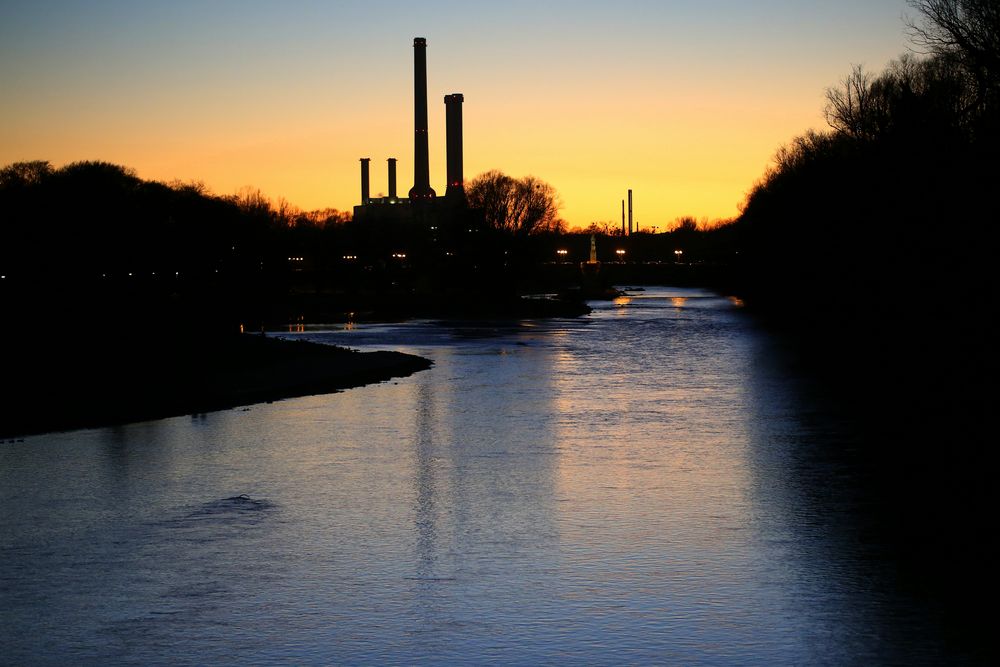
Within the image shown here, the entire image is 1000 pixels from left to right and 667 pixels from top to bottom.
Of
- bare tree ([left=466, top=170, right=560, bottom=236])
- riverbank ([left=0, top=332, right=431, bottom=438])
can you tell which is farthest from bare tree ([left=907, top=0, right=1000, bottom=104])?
bare tree ([left=466, top=170, right=560, bottom=236])

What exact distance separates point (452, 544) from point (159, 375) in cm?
1785

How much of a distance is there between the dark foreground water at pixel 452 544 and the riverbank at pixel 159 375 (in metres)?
1.42

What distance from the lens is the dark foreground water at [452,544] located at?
7582 millimetres

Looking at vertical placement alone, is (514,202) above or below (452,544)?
above

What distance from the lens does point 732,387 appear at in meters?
26.2

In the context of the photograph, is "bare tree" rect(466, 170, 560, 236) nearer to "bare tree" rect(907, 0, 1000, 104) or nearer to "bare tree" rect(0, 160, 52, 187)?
"bare tree" rect(0, 160, 52, 187)

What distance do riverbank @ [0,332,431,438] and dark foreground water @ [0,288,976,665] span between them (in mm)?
1419

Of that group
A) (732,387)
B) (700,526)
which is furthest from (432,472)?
(732,387)

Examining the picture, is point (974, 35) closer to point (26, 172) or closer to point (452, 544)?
point (452, 544)

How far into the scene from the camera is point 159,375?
2681cm

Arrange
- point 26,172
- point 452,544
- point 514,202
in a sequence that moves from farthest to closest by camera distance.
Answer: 1. point 514,202
2. point 26,172
3. point 452,544

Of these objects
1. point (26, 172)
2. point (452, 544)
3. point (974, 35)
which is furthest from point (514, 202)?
point (452, 544)

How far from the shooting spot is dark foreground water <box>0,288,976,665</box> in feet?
24.9

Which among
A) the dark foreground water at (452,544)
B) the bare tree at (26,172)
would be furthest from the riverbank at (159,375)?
the bare tree at (26,172)
